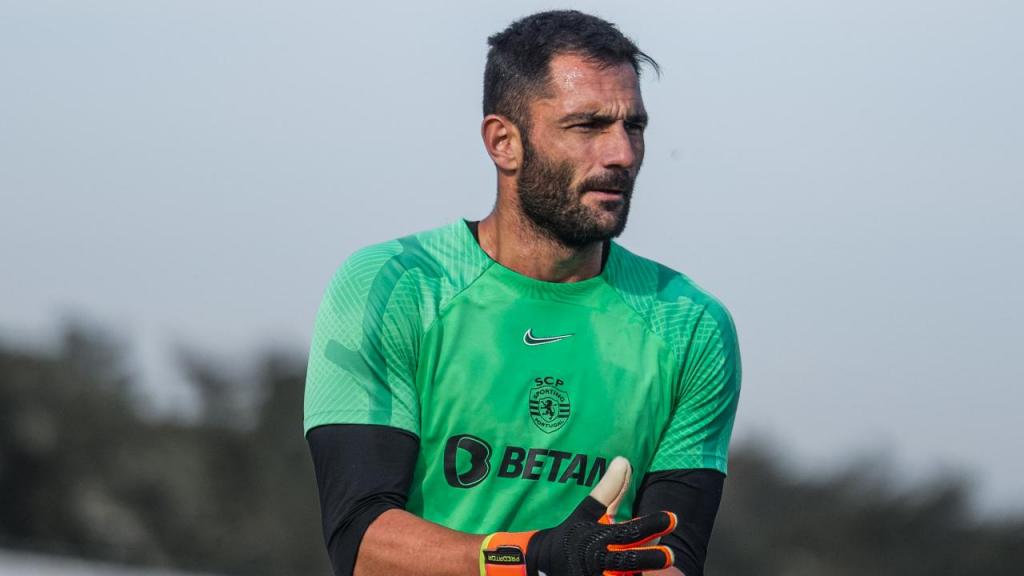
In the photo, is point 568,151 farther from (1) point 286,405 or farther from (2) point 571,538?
(1) point 286,405

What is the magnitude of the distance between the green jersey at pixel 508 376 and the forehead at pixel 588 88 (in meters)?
0.55

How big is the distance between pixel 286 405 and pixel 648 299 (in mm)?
15587

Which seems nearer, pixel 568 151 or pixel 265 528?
pixel 568 151

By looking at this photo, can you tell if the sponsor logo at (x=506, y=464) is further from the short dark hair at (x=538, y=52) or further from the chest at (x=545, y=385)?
the short dark hair at (x=538, y=52)

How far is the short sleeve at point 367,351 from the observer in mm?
4406

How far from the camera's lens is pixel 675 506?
461 centimetres

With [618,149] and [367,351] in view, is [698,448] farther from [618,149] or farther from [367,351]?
[367,351]

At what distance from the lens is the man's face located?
4562 mm

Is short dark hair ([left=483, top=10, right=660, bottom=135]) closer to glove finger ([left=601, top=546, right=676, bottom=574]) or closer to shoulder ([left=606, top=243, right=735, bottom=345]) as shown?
shoulder ([left=606, top=243, right=735, bottom=345])

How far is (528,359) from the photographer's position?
459 cm

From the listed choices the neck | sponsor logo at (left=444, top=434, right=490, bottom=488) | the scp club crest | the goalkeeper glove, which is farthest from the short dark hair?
the goalkeeper glove

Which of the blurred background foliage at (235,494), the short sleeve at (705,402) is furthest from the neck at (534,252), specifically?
the blurred background foliage at (235,494)

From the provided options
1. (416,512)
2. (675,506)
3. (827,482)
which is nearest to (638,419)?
(675,506)

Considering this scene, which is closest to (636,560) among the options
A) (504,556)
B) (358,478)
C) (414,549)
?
(504,556)
